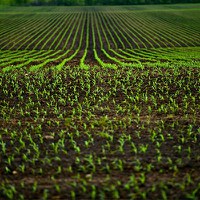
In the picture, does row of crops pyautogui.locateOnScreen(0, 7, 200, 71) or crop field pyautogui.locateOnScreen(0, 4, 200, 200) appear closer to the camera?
crop field pyautogui.locateOnScreen(0, 4, 200, 200)

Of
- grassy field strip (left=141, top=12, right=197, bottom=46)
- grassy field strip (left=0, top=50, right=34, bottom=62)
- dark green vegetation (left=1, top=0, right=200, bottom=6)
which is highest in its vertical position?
dark green vegetation (left=1, top=0, right=200, bottom=6)

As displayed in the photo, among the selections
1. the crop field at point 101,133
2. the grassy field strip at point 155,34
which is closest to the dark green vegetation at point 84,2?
the grassy field strip at point 155,34

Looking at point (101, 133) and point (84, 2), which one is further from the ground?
point (84, 2)

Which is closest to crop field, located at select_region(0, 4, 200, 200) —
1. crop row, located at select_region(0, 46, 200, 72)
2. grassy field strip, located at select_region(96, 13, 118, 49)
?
crop row, located at select_region(0, 46, 200, 72)

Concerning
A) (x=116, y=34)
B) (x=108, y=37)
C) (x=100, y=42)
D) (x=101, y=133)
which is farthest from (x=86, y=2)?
(x=101, y=133)

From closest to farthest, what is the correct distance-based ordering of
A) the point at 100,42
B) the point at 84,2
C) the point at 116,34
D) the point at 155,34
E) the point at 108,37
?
the point at 100,42, the point at 108,37, the point at 155,34, the point at 116,34, the point at 84,2

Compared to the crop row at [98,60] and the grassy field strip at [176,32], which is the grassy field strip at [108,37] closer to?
the crop row at [98,60]

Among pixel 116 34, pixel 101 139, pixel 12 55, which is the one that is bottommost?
pixel 12 55

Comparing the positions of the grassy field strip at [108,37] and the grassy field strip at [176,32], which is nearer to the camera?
the grassy field strip at [108,37]

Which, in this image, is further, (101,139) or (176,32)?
(176,32)

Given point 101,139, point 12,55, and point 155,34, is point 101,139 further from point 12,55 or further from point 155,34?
point 155,34

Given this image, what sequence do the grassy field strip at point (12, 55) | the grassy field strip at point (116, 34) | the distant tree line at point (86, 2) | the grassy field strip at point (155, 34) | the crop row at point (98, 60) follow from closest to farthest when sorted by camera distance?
the crop row at point (98, 60) → the grassy field strip at point (12, 55) → the grassy field strip at point (155, 34) → the grassy field strip at point (116, 34) → the distant tree line at point (86, 2)

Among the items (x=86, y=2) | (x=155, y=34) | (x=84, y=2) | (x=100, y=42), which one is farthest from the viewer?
(x=84, y=2)

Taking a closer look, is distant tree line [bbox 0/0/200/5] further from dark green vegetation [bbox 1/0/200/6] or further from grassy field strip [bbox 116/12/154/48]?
grassy field strip [bbox 116/12/154/48]
